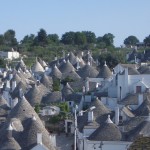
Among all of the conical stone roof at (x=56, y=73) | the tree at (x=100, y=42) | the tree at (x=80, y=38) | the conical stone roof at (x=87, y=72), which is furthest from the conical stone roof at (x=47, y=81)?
the tree at (x=80, y=38)

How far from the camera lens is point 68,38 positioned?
118 meters

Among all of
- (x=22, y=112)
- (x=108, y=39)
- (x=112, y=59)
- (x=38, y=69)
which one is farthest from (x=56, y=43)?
(x=22, y=112)

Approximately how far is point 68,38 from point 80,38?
4278mm

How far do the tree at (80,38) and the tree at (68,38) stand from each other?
3.32ft

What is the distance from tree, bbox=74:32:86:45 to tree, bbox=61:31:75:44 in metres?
1.01

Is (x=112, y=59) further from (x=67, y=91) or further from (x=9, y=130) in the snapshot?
(x=9, y=130)

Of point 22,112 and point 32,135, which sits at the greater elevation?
point 22,112

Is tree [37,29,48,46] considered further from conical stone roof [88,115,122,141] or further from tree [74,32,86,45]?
conical stone roof [88,115,122,141]

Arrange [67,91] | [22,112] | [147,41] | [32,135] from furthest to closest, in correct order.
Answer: [147,41] < [67,91] < [22,112] < [32,135]

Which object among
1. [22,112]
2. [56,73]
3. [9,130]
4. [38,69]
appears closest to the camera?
[9,130]

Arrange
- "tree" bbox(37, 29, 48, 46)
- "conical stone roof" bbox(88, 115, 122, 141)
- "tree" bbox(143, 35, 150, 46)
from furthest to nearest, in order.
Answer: "tree" bbox(37, 29, 48, 46), "tree" bbox(143, 35, 150, 46), "conical stone roof" bbox(88, 115, 122, 141)

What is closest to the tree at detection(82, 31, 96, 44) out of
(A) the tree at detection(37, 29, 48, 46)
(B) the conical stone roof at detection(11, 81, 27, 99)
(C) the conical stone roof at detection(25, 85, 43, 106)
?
(A) the tree at detection(37, 29, 48, 46)

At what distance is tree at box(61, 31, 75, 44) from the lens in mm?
117188

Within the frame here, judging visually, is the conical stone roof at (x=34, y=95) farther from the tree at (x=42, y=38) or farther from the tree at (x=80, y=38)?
the tree at (x=80, y=38)
